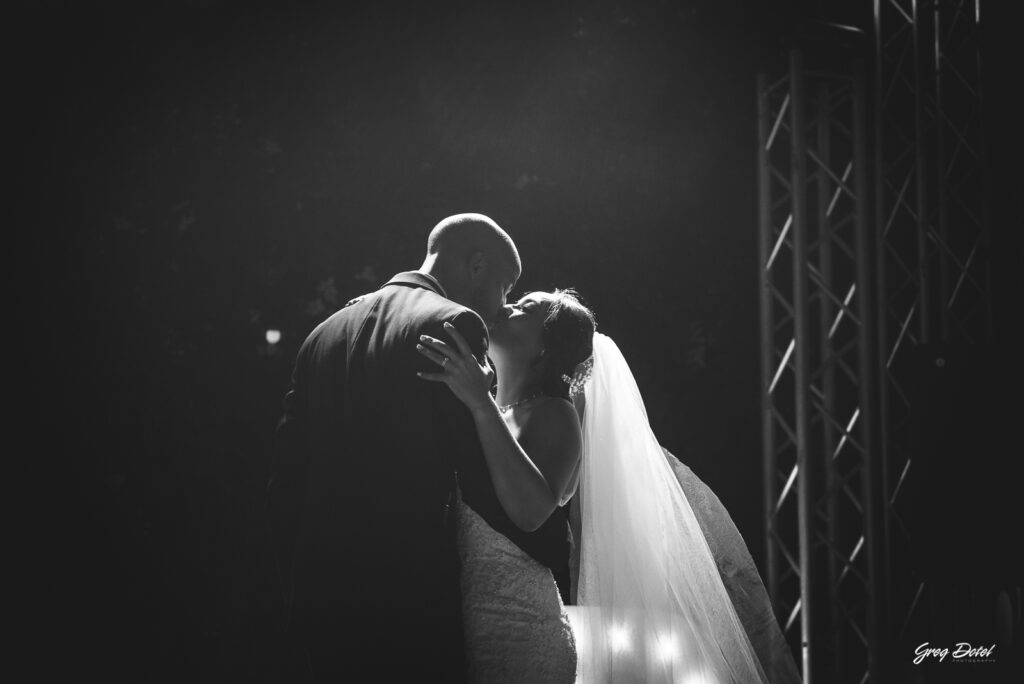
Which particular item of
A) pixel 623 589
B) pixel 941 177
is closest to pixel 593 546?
pixel 623 589

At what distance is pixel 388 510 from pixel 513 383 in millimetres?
694

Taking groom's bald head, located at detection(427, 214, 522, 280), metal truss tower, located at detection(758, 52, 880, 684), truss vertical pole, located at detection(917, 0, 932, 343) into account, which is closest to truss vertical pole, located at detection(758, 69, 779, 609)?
metal truss tower, located at detection(758, 52, 880, 684)

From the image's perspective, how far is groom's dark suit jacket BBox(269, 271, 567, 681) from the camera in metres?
1.61

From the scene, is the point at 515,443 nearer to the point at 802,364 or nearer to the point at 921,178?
the point at 802,364

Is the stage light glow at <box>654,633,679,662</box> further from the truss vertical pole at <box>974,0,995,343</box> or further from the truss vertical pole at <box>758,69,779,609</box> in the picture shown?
the truss vertical pole at <box>974,0,995,343</box>

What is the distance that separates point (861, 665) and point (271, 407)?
10.3 feet

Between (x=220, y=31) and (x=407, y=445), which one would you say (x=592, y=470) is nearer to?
(x=407, y=445)

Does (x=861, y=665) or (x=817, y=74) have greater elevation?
(x=817, y=74)

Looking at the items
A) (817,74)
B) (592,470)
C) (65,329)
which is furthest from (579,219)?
(65,329)

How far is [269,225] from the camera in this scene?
3.56 m

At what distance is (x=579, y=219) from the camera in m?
3.88

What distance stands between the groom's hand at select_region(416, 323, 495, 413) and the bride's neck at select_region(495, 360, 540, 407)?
508mm

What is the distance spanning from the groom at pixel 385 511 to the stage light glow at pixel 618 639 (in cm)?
52

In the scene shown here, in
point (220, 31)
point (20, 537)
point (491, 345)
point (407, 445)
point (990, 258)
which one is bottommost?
point (20, 537)
